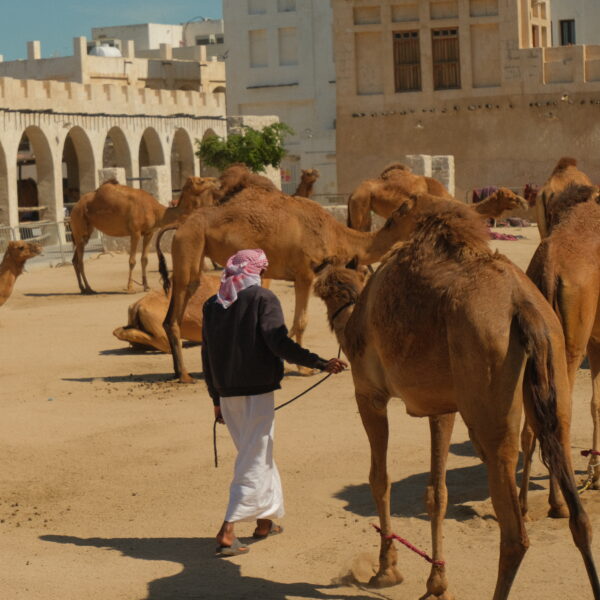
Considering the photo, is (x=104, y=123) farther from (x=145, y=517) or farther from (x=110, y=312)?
(x=145, y=517)

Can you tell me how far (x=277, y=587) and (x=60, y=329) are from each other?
1005 centimetres

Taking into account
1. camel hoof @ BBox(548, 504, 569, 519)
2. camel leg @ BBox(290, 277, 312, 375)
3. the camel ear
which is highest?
the camel ear

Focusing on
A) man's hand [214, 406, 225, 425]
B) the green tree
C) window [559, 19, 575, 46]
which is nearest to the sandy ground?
man's hand [214, 406, 225, 425]

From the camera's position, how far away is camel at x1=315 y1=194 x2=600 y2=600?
481cm

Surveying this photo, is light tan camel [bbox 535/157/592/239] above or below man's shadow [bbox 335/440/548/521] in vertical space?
above

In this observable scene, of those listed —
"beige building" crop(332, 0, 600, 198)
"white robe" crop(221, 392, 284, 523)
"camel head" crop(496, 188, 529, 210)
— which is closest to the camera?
"white robe" crop(221, 392, 284, 523)

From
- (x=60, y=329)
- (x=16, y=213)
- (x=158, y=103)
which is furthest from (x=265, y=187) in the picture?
(x=158, y=103)

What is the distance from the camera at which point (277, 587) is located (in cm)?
586

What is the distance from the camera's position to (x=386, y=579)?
5.82 metres

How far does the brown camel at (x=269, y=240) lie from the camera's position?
11750 millimetres

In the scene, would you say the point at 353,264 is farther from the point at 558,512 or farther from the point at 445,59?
the point at 445,59

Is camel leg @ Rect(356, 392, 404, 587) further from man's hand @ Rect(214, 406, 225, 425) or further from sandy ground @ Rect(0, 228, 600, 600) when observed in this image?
man's hand @ Rect(214, 406, 225, 425)

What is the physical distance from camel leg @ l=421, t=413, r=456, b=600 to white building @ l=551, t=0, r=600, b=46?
46.7 m

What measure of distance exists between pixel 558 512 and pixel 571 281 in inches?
50.0
